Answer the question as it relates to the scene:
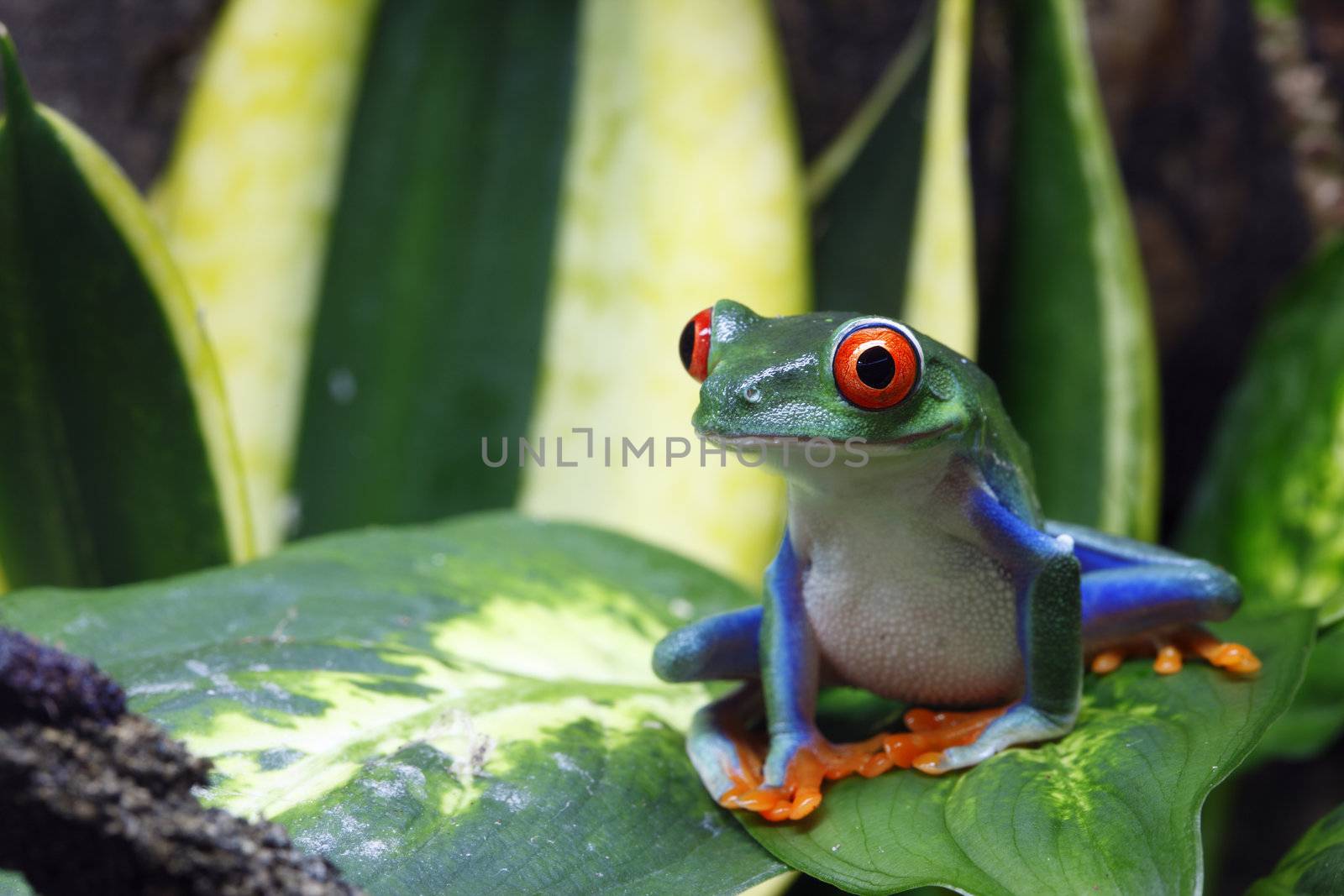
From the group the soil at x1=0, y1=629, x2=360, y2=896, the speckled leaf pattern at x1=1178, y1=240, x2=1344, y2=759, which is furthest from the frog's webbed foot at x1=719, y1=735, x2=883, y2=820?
the speckled leaf pattern at x1=1178, y1=240, x2=1344, y2=759

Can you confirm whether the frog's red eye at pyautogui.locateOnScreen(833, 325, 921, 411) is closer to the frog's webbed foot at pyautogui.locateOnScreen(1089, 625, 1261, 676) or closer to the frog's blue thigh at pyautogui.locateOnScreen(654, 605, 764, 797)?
the frog's blue thigh at pyautogui.locateOnScreen(654, 605, 764, 797)

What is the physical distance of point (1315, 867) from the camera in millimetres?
789

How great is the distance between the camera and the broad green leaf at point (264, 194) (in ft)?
4.98

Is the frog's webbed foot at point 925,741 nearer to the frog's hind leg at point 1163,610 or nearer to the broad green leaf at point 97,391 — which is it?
the frog's hind leg at point 1163,610

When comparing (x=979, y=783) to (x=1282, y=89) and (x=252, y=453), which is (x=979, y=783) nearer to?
(x=252, y=453)

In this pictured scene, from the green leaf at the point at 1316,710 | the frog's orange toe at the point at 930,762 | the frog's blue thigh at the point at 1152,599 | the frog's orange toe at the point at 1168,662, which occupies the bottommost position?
the green leaf at the point at 1316,710

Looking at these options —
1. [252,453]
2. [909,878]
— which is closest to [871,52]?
[252,453]

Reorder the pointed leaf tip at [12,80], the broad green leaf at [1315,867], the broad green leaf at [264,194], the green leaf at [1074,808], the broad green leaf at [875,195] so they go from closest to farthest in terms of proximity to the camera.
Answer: the green leaf at [1074,808]
the broad green leaf at [1315,867]
the pointed leaf tip at [12,80]
the broad green leaf at [264,194]
the broad green leaf at [875,195]

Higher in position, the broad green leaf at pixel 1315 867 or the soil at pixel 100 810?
the soil at pixel 100 810

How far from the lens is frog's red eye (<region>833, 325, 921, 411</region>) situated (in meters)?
0.73

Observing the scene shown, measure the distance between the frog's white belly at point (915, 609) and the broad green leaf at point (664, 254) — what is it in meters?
0.61

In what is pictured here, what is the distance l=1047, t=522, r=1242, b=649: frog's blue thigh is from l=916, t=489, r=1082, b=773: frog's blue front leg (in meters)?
0.09

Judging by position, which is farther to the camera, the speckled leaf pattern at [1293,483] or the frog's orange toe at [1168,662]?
the speckled leaf pattern at [1293,483]

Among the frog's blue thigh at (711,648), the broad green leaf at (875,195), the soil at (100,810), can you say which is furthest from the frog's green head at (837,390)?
the broad green leaf at (875,195)
